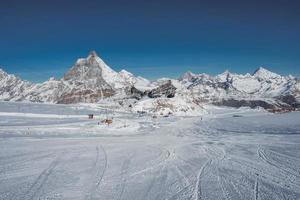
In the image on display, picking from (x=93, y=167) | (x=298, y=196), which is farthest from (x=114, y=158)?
(x=298, y=196)

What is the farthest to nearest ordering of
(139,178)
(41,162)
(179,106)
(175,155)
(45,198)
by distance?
(179,106)
(175,155)
(41,162)
(139,178)
(45,198)

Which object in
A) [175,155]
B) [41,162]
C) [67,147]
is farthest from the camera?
[67,147]

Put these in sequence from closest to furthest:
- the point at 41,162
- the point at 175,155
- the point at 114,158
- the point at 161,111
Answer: the point at 41,162 → the point at 114,158 → the point at 175,155 → the point at 161,111

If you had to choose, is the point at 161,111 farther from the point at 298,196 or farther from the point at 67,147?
the point at 298,196

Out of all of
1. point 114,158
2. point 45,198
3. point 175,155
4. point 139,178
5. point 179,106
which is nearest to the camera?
point 45,198

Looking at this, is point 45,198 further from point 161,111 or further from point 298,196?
point 161,111

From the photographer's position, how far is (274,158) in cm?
2147

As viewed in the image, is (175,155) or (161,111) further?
(161,111)

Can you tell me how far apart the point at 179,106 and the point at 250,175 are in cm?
14548

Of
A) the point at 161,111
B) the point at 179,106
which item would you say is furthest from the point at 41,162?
the point at 179,106

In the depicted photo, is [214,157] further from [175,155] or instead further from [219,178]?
[219,178]

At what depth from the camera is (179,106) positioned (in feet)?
529

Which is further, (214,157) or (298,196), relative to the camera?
(214,157)

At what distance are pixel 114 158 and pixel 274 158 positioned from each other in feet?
32.9
